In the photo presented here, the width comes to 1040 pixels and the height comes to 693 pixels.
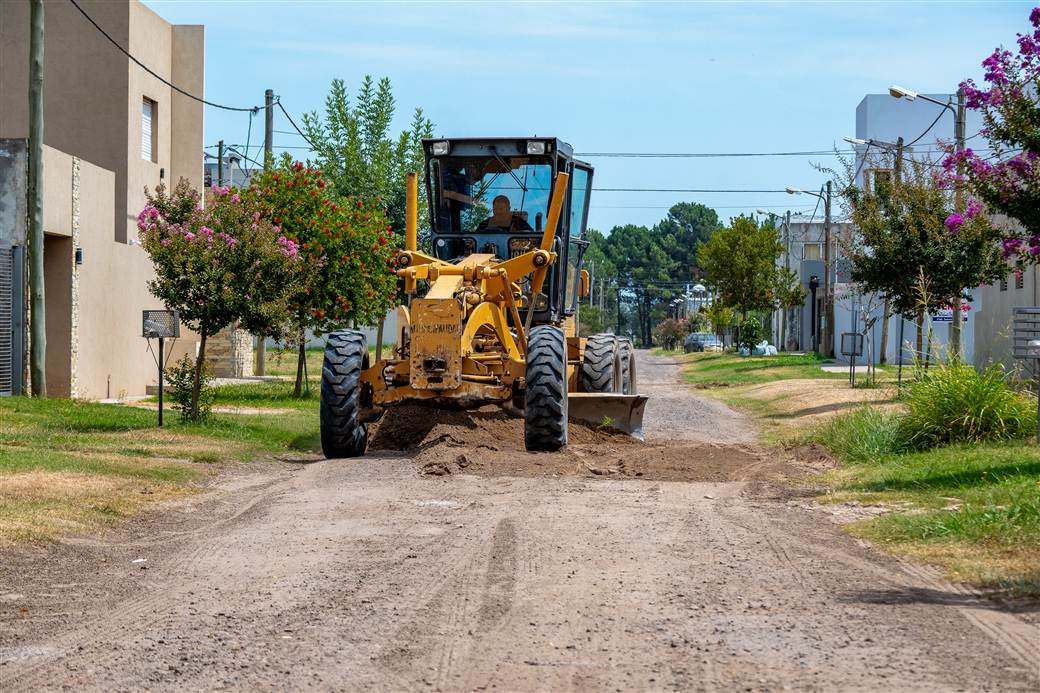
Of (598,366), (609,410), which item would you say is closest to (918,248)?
(598,366)

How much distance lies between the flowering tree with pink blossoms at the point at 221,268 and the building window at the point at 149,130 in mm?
14580

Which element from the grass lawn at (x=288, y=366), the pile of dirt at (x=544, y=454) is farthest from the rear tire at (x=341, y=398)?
the grass lawn at (x=288, y=366)

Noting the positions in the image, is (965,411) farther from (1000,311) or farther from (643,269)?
(643,269)

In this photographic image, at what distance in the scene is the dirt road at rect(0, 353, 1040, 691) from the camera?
20.1 ft

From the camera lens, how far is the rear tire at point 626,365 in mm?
18328

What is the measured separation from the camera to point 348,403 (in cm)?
1506

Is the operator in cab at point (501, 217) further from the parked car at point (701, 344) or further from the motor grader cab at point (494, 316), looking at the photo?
the parked car at point (701, 344)

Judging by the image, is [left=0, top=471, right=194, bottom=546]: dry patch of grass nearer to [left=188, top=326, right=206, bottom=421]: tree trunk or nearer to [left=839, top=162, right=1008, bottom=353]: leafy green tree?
[left=188, top=326, right=206, bottom=421]: tree trunk

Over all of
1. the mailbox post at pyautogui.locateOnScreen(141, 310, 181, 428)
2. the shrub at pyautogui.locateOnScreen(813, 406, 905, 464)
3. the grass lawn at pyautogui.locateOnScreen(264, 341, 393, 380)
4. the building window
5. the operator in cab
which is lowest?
the grass lawn at pyautogui.locateOnScreen(264, 341, 393, 380)

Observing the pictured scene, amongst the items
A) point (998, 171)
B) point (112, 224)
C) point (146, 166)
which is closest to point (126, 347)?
point (112, 224)

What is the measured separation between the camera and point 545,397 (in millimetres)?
14477

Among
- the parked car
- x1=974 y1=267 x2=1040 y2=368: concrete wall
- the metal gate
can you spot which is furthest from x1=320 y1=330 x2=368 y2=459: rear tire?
the parked car

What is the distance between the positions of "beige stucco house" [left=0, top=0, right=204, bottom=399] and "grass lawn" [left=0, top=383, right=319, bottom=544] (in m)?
3.42

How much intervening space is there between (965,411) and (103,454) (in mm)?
9876
